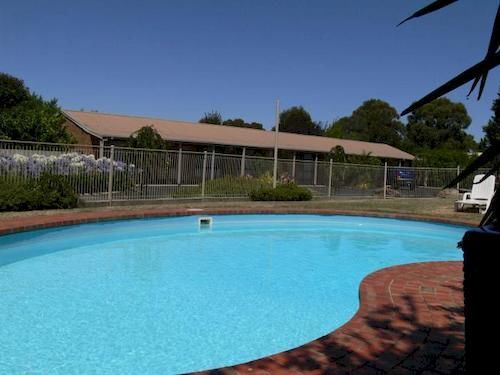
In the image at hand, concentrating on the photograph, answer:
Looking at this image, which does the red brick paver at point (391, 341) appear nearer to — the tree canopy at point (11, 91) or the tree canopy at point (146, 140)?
the tree canopy at point (146, 140)

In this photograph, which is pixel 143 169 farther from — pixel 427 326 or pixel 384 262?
pixel 427 326

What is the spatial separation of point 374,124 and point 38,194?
52.8m

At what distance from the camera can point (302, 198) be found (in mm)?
16812

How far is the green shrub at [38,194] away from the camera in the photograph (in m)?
10.6

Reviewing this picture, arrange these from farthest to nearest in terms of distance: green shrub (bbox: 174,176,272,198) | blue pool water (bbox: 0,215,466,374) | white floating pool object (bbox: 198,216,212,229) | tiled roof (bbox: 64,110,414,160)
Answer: tiled roof (bbox: 64,110,414,160)
green shrub (bbox: 174,176,272,198)
white floating pool object (bbox: 198,216,212,229)
blue pool water (bbox: 0,215,466,374)

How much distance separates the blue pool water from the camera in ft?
12.7

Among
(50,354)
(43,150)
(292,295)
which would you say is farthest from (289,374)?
(43,150)

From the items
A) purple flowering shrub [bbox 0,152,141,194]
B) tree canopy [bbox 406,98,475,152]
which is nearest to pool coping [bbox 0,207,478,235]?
purple flowering shrub [bbox 0,152,141,194]

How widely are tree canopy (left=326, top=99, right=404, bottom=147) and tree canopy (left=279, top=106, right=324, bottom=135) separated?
5.52ft

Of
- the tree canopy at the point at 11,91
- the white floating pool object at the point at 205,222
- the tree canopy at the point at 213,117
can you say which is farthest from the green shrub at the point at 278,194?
the tree canopy at the point at 213,117

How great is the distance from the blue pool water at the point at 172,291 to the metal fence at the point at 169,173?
118 inches

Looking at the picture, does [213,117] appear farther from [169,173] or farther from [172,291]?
[172,291]

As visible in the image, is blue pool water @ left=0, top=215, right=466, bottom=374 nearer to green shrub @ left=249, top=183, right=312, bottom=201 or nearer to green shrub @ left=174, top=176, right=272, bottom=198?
green shrub @ left=174, top=176, right=272, bottom=198

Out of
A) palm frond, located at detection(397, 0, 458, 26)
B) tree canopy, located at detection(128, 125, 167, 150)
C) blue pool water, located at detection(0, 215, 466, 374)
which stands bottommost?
blue pool water, located at detection(0, 215, 466, 374)
